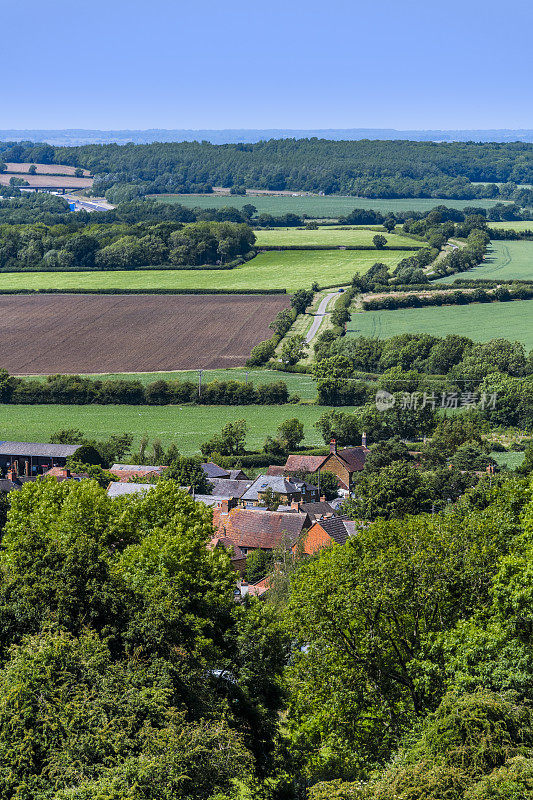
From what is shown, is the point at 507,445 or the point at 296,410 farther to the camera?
the point at 296,410

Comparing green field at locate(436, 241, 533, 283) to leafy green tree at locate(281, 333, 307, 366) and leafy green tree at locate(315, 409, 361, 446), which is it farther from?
leafy green tree at locate(315, 409, 361, 446)

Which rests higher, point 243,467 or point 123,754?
point 123,754

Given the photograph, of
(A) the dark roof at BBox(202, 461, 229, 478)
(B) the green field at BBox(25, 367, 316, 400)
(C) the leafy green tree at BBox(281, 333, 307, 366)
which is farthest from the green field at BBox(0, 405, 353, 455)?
(C) the leafy green tree at BBox(281, 333, 307, 366)

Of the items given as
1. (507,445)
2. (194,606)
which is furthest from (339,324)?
(194,606)

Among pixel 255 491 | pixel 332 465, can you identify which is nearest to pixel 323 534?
pixel 255 491

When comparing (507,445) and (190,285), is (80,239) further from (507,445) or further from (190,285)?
(507,445)

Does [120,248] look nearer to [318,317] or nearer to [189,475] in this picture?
[318,317]
